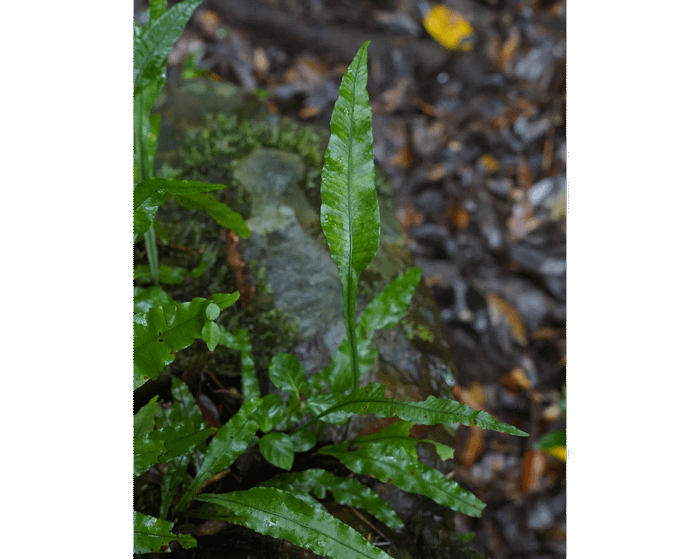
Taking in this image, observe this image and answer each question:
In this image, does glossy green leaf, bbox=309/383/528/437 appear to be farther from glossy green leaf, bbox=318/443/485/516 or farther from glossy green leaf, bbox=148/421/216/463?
glossy green leaf, bbox=148/421/216/463

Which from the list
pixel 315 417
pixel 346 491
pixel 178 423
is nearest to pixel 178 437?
pixel 178 423

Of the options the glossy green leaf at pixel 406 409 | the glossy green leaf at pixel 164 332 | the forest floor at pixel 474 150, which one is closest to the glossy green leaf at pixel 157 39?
the glossy green leaf at pixel 164 332

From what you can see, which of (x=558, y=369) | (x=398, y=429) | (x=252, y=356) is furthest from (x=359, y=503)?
(x=558, y=369)

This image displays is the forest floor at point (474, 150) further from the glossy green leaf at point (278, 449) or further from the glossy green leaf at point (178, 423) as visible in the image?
→ the glossy green leaf at point (178, 423)

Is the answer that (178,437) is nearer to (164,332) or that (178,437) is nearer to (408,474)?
(164,332)

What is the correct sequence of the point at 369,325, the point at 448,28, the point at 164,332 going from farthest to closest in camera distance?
the point at 448,28
the point at 369,325
the point at 164,332
